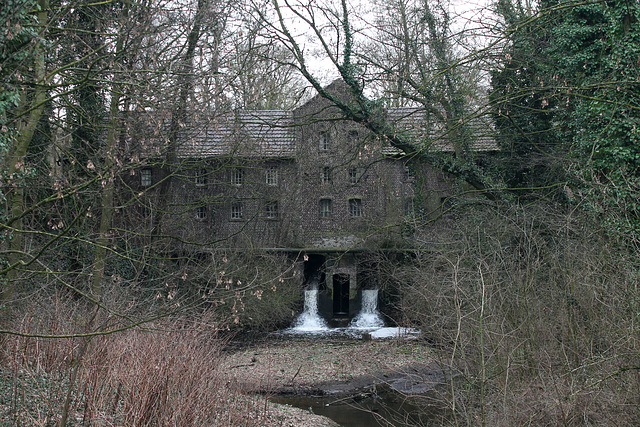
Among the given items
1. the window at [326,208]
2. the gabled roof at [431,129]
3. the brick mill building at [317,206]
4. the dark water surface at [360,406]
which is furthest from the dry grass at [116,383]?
the window at [326,208]

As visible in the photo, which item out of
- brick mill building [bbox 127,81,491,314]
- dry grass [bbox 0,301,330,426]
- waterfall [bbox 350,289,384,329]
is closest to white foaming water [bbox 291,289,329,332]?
brick mill building [bbox 127,81,491,314]

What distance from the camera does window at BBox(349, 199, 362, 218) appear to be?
29703mm

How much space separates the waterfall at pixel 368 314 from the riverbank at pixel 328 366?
4.31 m

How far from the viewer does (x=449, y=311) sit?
846 cm

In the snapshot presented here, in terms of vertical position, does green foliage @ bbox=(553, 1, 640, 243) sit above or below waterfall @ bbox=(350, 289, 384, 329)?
above

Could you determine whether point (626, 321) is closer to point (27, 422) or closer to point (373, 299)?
point (27, 422)

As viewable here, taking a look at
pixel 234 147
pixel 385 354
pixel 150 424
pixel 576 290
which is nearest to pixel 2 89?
pixel 150 424

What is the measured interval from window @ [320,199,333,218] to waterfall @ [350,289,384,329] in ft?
16.7

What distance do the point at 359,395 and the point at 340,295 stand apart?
50.5ft

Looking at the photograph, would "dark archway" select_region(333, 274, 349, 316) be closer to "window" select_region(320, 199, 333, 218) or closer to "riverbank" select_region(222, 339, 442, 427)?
"window" select_region(320, 199, 333, 218)

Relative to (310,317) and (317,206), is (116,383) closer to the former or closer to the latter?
(310,317)

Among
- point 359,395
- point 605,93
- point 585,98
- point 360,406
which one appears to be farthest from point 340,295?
point 585,98

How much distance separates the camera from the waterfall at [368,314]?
2488cm

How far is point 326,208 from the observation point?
2981 centimetres
